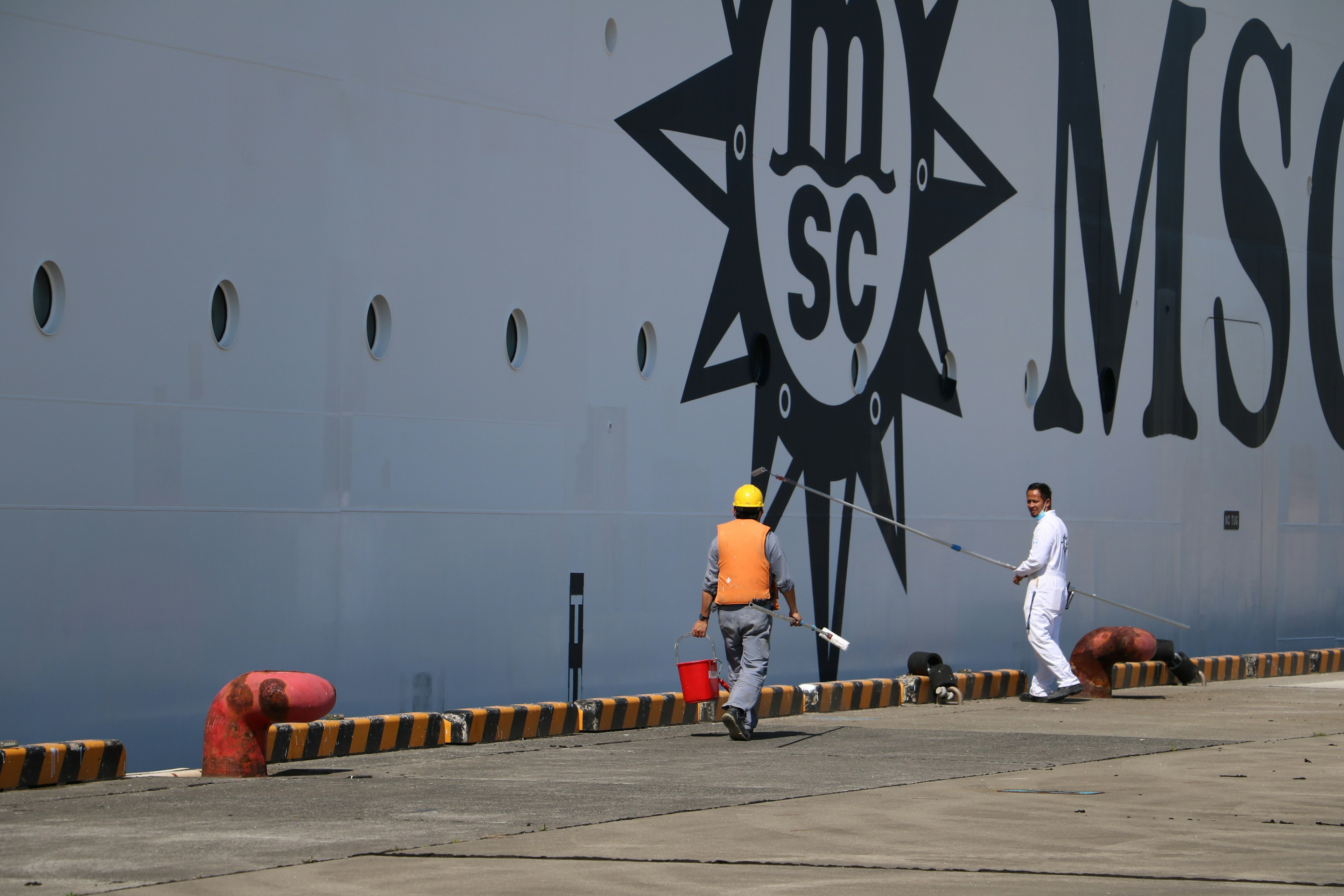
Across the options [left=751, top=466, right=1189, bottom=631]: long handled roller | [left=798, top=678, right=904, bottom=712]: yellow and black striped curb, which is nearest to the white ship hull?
[left=751, top=466, right=1189, bottom=631]: long handled roller

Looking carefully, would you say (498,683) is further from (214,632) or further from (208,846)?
(208,846)

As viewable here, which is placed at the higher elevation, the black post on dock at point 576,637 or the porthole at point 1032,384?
the porthole at point 1032,384

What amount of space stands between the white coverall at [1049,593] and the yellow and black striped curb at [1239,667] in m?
1.01

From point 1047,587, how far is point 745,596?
12.1 feet

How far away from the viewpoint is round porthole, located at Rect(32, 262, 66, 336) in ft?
29.4

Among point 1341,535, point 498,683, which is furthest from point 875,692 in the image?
A: point 1341,535

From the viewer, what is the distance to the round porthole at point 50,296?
895 centimetres

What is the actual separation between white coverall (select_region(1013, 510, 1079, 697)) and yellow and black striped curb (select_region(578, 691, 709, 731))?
111 inches

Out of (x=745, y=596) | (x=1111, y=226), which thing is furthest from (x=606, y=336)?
(x=1111, y=226)

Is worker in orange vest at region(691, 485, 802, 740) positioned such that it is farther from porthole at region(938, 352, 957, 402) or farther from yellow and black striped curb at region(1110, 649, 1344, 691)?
yellow and black striped curb at region(1110, 649, 1344, 691)

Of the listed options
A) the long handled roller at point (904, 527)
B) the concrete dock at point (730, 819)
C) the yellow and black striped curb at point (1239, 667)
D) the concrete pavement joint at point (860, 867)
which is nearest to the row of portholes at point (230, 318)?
the long handled roller at point (904, 527)

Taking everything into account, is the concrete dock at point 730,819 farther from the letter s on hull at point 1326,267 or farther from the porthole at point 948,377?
the letter s on hull at point 1326,267

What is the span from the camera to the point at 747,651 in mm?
10703

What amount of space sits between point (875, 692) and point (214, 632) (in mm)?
5497
